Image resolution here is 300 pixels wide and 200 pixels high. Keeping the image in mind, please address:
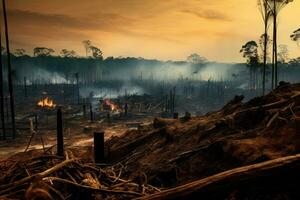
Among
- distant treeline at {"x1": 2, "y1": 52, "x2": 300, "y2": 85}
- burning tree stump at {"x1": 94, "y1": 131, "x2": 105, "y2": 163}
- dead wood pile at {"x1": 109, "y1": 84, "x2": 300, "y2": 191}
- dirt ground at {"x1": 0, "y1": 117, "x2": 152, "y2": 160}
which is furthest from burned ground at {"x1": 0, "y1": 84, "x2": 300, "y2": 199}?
distant treeline at {"x1": 2, "y1": 52, "x2": 300, "y2": 85}

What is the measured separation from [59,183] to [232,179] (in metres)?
A: 2.86

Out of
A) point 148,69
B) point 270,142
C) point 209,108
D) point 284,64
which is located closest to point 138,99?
point 209,108

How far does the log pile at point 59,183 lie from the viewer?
4309 mm

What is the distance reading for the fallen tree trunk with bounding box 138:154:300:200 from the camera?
326 centimetres

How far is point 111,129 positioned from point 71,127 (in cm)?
553

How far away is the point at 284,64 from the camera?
387 ft

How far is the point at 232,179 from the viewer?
3.31m

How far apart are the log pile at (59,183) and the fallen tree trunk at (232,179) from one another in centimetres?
148

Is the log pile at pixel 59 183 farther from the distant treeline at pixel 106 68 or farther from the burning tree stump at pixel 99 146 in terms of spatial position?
the distant treeline at pixel 106 68

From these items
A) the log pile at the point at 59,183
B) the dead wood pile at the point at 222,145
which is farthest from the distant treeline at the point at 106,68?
the log pile at the point at 59,183

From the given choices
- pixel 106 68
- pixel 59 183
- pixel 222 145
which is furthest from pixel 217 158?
pixel 106 68

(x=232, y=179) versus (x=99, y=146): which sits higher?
(x=232, y=179)

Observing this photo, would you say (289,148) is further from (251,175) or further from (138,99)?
(138,99)

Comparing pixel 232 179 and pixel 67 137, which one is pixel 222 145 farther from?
pixel 67 137
